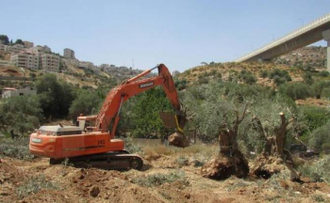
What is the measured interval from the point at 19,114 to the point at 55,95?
55.4 ft

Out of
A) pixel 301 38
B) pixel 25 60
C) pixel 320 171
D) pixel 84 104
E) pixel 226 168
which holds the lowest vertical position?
pixel 320 171

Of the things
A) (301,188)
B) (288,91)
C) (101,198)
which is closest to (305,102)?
(288,91)

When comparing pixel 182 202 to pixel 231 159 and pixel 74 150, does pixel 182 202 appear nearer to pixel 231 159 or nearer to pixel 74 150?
pixel 231 159

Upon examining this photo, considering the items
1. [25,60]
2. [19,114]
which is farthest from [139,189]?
[25,60]

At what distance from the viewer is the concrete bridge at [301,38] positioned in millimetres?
44531

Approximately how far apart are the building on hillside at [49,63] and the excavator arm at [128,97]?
123 metres

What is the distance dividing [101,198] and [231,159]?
213 inches

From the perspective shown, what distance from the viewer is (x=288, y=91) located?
4784cm

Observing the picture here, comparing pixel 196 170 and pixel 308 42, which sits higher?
pixel 308 42

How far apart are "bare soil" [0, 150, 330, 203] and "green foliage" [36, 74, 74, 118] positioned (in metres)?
39.9

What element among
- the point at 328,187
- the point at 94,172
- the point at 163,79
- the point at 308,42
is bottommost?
the point at 328,187

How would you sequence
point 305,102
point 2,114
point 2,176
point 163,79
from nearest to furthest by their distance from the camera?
point 2,176 → point 163,79 → point 2,114 → point 305,102

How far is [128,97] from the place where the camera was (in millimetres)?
13383

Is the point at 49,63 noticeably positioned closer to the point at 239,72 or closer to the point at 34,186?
the point at 239,72
